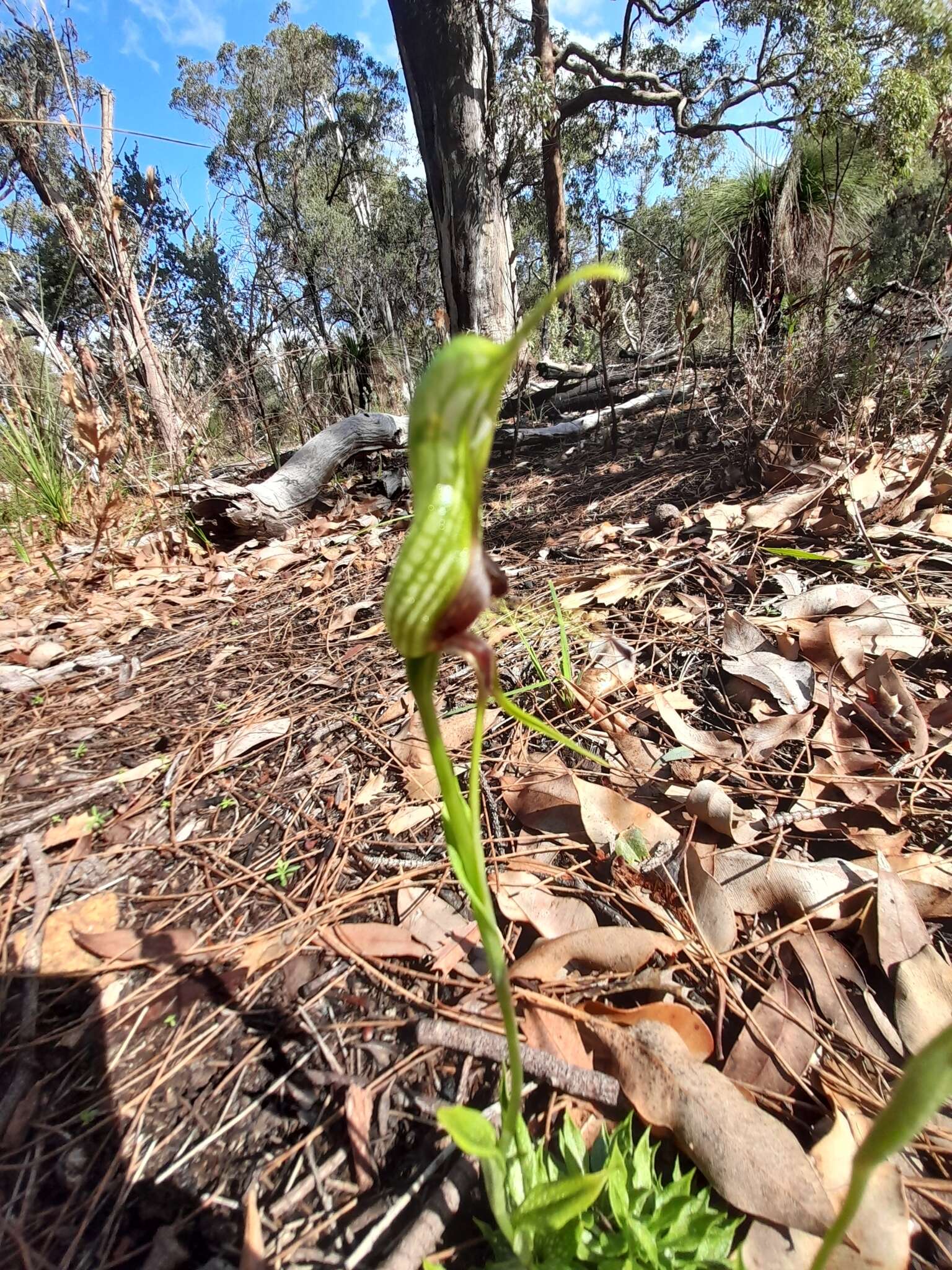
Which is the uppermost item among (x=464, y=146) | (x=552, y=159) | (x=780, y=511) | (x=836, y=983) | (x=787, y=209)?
(x=552, y=159)

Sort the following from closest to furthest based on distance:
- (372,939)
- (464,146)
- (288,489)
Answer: (372,939), (288,489), (464,146)

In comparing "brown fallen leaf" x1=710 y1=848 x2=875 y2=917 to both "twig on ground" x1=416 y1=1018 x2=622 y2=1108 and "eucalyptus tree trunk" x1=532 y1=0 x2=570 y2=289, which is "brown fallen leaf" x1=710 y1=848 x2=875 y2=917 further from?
"eucalyptus tree trunk" x1=532 y1=0 x2=570 y2=289

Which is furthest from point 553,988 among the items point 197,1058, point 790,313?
point 790,313

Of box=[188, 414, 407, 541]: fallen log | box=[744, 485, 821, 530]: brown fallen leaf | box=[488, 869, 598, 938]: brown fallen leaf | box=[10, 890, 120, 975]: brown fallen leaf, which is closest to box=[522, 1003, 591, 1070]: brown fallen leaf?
box=[488, 869, 598, 938]: brown fallen leaf

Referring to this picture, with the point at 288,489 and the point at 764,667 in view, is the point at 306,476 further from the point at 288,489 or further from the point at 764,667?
the point at 764,667

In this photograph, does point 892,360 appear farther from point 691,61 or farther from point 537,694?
point 691,61

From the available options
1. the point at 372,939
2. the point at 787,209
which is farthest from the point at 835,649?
the point at 787,209
